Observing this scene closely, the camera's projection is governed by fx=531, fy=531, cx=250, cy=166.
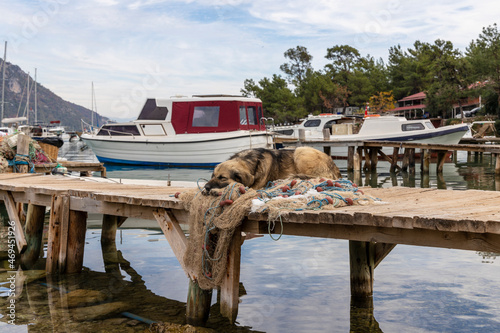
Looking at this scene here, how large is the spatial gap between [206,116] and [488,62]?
33717 mm

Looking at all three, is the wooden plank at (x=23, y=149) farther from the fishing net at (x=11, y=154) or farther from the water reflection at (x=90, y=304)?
the water reflection at (x=90, y=304)

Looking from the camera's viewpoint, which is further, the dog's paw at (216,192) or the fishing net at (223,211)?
the dog's paw at (216,192)

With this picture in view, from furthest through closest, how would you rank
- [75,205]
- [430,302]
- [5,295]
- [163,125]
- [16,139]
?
1. [163,125]
2. [16,139]
3. [75,205]
4. [5,295]
5. [430,302]

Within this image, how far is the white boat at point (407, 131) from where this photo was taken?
26484mm

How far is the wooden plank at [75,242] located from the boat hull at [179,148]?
15.6m

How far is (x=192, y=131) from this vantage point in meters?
25.9

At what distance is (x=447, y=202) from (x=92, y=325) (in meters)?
4.11

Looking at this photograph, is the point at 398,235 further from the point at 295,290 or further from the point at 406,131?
the point at 406,131

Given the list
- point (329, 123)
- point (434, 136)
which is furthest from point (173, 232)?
point (329, 123)

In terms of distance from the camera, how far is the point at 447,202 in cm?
570

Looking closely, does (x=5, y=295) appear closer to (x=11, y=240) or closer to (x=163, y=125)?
(x=11, y=240)

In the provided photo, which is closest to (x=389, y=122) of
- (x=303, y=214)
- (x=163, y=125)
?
(x=163, y=125)

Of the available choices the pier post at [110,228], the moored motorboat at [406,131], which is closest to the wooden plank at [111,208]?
the pier post at [110,228]

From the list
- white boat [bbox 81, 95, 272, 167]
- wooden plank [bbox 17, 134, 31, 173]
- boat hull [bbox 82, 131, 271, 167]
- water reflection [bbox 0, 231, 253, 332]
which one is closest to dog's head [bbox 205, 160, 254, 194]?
water reflection [bbox 0, 231, 253, 332]
